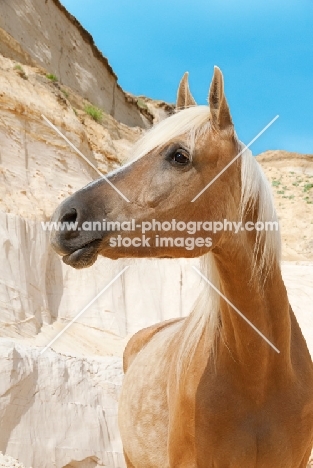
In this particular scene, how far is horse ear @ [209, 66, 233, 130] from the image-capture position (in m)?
2.77

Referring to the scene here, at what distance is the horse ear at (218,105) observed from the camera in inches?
109

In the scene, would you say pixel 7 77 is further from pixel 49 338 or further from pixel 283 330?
pixel 283 330

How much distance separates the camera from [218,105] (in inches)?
111

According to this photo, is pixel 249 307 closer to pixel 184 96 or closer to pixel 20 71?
pixel 184 96

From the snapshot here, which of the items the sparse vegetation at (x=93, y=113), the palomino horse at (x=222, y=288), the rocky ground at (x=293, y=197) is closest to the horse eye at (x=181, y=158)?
the palomino horse at (x=222, y=288)

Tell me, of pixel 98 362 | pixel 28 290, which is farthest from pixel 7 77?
pixel 98 362

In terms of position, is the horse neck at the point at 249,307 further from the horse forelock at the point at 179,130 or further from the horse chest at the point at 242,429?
the horse forelock at the point at 179,130

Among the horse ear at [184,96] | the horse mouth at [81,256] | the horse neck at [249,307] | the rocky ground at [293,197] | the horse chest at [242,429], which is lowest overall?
the horse chest at [242,429]

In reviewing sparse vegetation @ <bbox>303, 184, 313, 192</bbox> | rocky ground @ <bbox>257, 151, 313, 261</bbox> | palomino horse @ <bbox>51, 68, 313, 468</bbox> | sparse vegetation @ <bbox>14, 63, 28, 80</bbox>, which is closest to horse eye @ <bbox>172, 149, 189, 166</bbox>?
palomino horse @ <bbox>51, 68, 313, 468</bbox>

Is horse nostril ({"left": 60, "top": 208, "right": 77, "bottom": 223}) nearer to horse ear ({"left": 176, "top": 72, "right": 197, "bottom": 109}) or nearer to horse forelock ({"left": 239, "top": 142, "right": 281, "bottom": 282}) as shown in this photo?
horse forelock ({"left": 239, "top": 142, "right": 281, "bottom": 282})

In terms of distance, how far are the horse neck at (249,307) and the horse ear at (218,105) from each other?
0.55m

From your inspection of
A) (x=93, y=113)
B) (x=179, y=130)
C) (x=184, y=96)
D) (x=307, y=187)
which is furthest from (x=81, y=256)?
(x=307, y=187)

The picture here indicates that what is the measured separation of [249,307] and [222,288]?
18 centimetres

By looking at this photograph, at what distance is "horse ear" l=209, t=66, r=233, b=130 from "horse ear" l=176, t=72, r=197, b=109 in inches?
19.4
